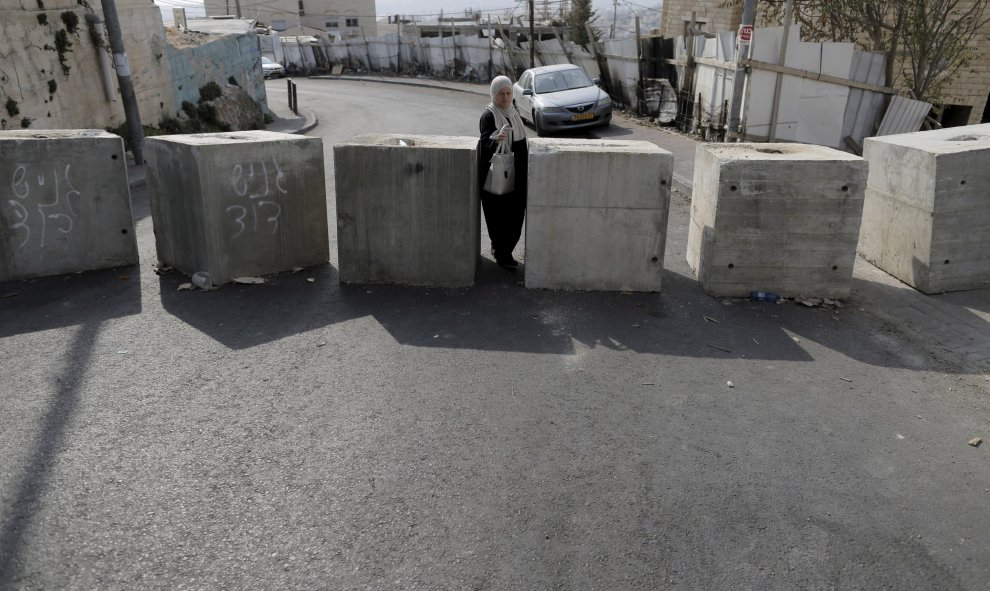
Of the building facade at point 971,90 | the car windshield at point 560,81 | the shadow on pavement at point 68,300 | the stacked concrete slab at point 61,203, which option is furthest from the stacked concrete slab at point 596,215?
the car windshield at point 560,81

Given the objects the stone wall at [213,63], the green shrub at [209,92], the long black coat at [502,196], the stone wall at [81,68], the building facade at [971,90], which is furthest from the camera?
the green shrub at [209,92]

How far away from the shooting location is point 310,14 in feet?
251

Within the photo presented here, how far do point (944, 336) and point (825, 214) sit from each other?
1350 mm

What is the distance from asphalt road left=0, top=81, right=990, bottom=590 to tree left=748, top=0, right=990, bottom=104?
34.1 feet

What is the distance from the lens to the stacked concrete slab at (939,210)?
6.33m

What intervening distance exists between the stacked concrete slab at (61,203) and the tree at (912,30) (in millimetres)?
13860

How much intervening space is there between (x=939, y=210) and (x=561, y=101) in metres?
12.1

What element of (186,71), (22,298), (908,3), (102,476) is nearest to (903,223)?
(102,476)

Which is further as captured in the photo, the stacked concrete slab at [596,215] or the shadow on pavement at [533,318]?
the stacked concrete slab at [596,215]

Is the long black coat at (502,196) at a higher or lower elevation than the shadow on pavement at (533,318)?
higher

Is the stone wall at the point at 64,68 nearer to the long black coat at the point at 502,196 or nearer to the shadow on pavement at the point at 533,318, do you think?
the shadow on pavement at the point at 533,318

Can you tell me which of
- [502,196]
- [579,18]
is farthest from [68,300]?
[579,18]

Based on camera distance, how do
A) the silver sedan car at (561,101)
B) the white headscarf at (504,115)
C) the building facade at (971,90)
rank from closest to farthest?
the white headscarf at (504,115) < the building facade at (971,90) < the silver sedan car at (561,101)

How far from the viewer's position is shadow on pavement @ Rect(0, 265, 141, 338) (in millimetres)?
5875
